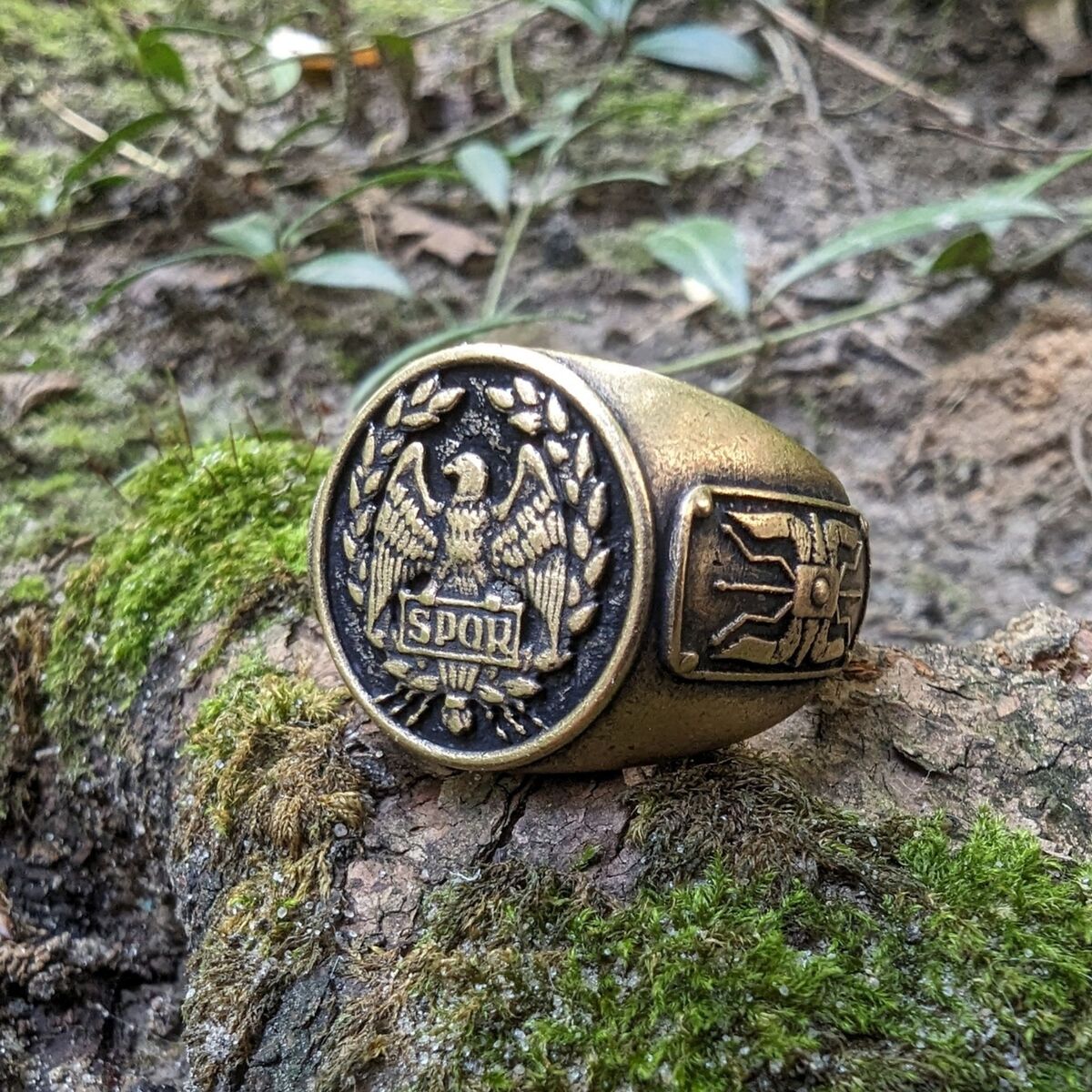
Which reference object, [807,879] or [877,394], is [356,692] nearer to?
[807,879]

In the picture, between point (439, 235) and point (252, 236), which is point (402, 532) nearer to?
point (252, 236)

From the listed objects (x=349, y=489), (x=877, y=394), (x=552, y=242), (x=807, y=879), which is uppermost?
(x=349, y=489)

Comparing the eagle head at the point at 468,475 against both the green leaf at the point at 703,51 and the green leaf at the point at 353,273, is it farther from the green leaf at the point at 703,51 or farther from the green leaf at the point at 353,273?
the green leaf at the point at 703,51

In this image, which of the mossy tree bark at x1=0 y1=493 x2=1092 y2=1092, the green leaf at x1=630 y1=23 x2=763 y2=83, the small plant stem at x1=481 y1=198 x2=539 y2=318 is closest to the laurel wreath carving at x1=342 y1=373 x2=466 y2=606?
the mossy tree bark at x1=0 y1=493 x2=1092 y2=1092

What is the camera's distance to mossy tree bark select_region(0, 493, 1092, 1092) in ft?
4.20

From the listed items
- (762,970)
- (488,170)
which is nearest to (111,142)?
(488,170)

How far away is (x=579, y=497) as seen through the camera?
4.94 ft

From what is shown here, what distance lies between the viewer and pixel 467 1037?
4.38 ft

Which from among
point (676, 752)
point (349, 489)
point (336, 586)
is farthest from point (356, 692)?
point (676, 752)

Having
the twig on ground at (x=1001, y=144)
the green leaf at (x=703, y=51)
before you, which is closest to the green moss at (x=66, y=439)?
the green leaf at (x=703, y=51)

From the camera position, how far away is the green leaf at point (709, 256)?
7.43ft

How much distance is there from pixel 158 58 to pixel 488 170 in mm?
992

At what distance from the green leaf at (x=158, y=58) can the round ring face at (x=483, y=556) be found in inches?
72.5

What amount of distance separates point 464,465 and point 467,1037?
2.67 feet
